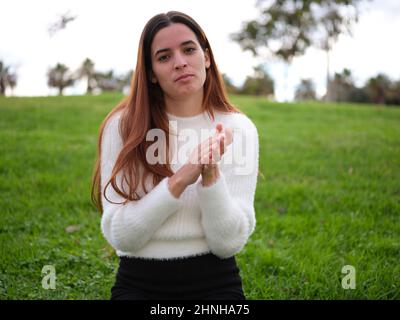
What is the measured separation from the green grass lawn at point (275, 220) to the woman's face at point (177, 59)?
3.78 ft

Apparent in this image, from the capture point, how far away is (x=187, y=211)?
2.38 metres

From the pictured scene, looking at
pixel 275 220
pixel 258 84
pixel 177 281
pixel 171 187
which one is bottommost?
pixel 275 220

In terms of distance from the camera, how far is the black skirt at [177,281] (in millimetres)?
2332

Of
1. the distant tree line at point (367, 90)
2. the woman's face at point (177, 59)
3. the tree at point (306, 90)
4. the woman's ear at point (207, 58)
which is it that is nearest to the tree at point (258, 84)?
the tree at point (306, 90)

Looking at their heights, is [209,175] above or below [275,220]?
above

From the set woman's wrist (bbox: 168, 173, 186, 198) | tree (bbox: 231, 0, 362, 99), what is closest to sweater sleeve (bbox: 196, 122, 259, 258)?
woman's wrist (bbox: 168, 173, 186, 198)

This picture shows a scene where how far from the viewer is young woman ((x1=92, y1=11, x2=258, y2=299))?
223cm

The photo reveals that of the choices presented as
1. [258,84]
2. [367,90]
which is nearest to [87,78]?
[258,84]

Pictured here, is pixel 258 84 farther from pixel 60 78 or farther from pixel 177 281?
pixel 177 281

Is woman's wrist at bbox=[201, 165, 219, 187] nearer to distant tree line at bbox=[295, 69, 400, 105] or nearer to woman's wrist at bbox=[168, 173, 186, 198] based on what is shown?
woman's wrist at bbox=[168, 173, 186, 198]

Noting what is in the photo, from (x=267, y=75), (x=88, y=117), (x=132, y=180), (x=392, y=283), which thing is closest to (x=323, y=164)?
(x=392, y=283)

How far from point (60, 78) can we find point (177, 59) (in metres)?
44.5

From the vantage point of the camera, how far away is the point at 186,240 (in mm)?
2373

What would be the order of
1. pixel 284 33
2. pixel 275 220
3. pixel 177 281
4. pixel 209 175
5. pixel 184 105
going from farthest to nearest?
pixel 284 33 < pixel 275 220 < pixel 184 105 < pixel 177 281 < pixel 209 175
